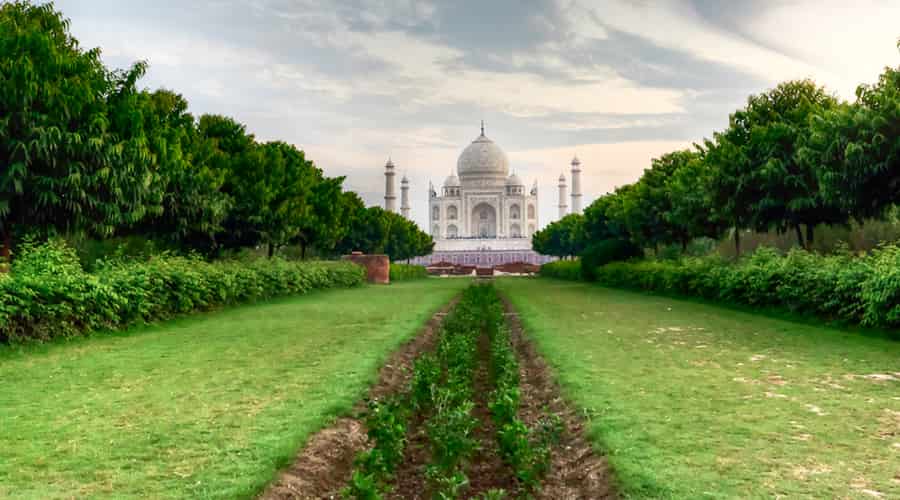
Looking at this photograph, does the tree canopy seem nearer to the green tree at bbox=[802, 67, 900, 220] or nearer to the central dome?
the green tree at bbox=[802, 67, 900, 220]

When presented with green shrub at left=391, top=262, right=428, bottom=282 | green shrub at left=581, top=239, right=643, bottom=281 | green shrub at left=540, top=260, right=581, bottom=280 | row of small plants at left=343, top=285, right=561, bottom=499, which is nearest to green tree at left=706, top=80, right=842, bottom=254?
green shrub at left=581, top=239, right=643, bottom=281

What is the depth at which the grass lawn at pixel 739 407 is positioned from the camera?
193 inches

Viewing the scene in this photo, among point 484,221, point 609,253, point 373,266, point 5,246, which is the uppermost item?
point 484,221

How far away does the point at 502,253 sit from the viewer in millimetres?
109375

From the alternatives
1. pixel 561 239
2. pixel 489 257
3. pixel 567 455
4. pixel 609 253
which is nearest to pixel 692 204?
pixel 609 253

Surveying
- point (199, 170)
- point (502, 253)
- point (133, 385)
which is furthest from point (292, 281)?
point (502, 253)

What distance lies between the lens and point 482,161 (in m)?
120

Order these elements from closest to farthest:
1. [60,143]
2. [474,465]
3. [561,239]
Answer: [474,465] < [60,143] < [561,239]

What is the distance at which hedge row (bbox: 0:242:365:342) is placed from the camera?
1100cm

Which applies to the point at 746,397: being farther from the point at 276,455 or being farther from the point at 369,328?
the point at 369,328

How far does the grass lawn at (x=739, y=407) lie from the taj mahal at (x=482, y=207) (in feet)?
319

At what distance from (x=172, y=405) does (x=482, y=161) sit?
11457 cm

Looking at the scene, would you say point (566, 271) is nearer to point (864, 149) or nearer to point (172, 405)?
point (864, 149)

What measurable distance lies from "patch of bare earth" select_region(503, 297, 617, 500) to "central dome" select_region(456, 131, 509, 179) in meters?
112
